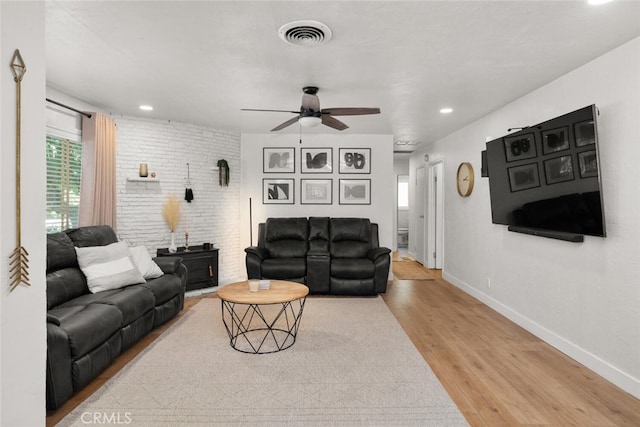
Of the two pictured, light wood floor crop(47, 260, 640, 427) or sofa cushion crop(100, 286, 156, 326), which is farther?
sofa cushion crop(100, 286, 156, 326)

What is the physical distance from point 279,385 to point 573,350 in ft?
8.25

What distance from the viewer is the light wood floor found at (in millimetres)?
2229

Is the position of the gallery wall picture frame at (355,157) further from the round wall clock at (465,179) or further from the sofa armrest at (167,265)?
the sofa armrest at (167,265)

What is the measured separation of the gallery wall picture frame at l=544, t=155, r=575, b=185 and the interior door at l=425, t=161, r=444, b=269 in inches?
148

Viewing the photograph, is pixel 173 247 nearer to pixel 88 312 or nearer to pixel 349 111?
pixel 88 312

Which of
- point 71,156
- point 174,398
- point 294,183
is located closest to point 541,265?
point 174,398

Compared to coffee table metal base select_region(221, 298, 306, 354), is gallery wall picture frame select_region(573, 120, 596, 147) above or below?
above

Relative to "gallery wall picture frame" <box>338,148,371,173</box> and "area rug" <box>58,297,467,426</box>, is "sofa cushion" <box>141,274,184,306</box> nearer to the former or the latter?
"area rug" <box>58,297,467,426</box>

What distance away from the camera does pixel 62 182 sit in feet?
12.9

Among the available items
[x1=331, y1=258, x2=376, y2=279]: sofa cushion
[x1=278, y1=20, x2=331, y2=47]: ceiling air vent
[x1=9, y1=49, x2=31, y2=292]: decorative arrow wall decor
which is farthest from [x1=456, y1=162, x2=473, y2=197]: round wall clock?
[x1=9, y1=49, x2=31, y2=292]: decorative arrow wall decor

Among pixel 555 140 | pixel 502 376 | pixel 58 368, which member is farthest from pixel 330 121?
pixel 58 368

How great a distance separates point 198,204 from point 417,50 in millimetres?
3956

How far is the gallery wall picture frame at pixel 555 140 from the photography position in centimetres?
293

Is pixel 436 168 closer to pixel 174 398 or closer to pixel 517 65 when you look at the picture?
pixel 517 65
